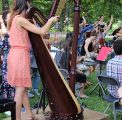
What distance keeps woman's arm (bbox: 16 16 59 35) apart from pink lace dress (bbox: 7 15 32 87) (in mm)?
64

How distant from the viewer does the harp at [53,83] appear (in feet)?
12.5

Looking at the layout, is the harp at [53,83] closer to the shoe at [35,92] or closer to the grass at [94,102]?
the grass at [94,102]

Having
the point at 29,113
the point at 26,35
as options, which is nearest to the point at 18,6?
the point at 26,35

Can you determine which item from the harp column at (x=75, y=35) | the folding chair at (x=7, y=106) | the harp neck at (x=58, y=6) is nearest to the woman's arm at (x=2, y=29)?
the harp column at (x=75, y=35)

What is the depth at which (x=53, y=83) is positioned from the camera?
13.0ft

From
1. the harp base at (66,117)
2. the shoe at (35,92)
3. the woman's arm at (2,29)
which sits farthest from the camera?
the shoe at (35,92)

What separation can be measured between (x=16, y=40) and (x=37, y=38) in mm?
295

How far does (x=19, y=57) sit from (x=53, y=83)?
0.47 meters

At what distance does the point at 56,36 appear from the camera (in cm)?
417

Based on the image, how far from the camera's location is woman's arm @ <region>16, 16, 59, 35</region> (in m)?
3.64

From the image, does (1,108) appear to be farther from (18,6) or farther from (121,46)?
(121,46)

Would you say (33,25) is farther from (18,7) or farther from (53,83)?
(53,83)

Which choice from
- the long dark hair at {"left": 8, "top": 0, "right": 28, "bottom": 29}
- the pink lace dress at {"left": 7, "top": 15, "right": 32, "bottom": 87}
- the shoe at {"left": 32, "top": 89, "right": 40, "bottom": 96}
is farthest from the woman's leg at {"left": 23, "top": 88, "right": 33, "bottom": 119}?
the shoe at {"left": 32, "top": 89, "right": 40, "bottom": 96}

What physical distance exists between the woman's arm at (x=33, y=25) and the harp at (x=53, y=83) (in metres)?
0.05
